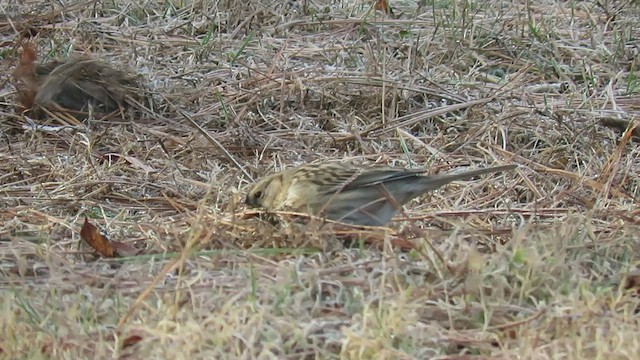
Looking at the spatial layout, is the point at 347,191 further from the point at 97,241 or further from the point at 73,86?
the point at 73,86

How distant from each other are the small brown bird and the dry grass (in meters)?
0.13

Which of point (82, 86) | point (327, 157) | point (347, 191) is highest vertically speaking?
point (347, 191)

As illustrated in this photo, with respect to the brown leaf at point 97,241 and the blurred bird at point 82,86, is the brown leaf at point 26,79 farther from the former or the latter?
the brown leaf at point 97,241

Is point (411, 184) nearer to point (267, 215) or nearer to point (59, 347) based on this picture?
point (267, 215)

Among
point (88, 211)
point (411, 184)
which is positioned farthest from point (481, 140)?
point (88, 211)

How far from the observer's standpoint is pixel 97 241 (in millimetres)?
4379

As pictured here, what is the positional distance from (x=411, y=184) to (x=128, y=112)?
243 centimetres

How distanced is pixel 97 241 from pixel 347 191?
98 cm

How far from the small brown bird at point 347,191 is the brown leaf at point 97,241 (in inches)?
25.1

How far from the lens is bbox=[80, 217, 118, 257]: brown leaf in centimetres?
431

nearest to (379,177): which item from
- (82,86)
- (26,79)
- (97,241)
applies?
(97,241)

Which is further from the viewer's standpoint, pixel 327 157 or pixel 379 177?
pixel 327 157

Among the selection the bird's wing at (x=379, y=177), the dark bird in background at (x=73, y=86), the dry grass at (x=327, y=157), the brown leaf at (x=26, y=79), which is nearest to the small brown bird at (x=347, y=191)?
the bird's wing at (x=379, y=177)

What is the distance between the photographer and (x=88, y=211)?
5301 mm
